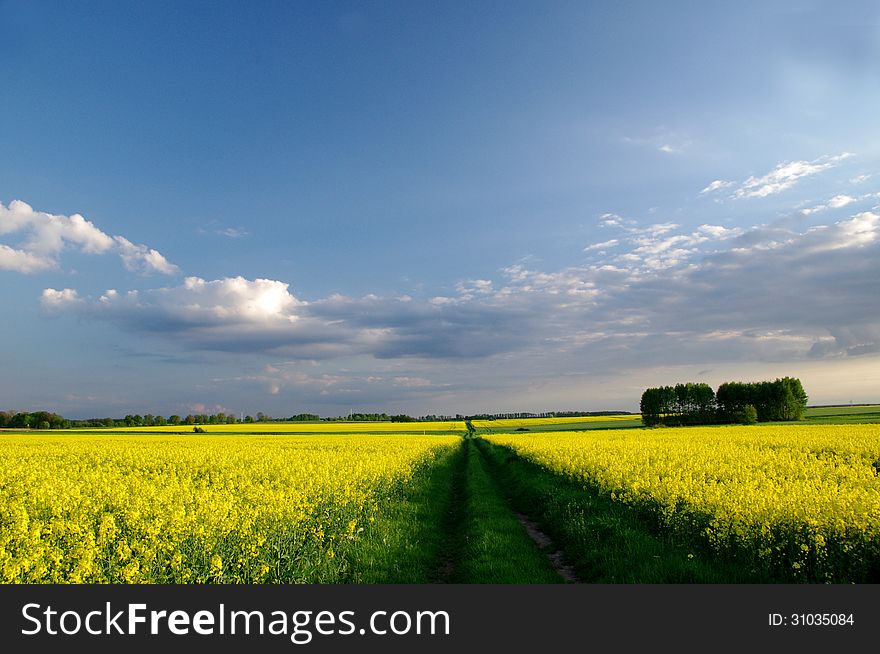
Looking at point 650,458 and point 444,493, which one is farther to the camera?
point 650,458

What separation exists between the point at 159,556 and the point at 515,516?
1039 centimetres

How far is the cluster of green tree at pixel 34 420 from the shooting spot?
378 feet

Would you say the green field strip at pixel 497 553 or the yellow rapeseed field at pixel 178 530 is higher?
the yellow rapeseed field at pixel 178 530

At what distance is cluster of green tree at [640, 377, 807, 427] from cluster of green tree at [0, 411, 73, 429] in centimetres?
13063

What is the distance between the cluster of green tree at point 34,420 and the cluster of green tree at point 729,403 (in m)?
131

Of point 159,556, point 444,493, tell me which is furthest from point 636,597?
point 444,493

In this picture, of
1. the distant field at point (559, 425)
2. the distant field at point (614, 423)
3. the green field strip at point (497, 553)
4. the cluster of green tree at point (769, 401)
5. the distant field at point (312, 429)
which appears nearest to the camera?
the green field strip at point (497, 553)

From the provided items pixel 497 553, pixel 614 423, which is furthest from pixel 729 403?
pixel 497 553

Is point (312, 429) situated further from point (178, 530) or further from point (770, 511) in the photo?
point (770, 511)

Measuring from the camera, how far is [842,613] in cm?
670

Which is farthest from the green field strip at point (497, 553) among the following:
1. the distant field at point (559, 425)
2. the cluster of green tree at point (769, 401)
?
the cluster of green tree at point (769, 401)

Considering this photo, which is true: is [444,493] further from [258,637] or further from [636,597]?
[258,637]

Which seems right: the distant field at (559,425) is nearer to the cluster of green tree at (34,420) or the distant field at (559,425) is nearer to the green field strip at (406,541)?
the green field strip at (406,541)

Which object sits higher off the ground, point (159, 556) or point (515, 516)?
point (159, 556)
